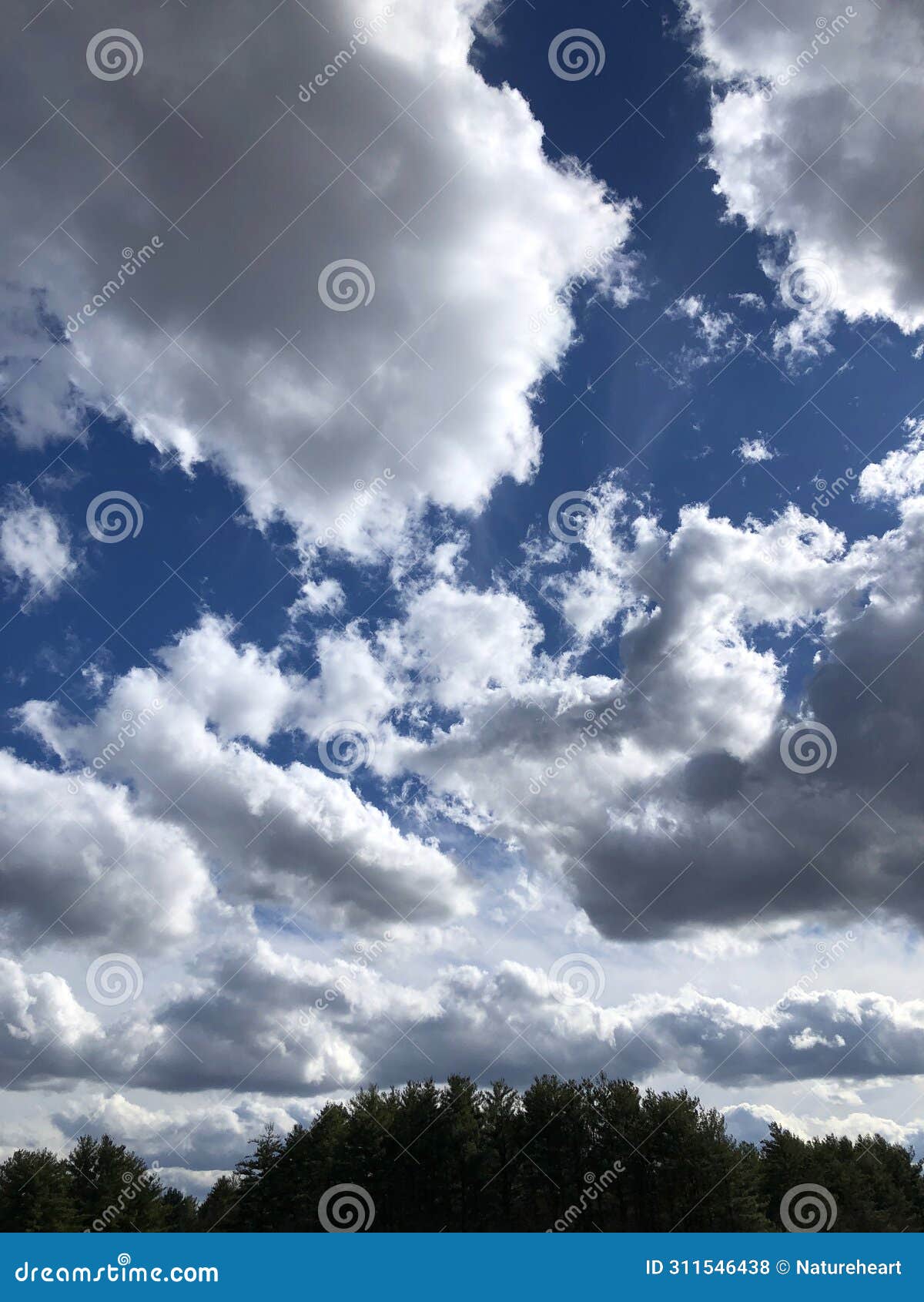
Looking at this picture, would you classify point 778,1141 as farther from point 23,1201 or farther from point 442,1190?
point 23,1201

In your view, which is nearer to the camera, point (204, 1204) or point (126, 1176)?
point (126, 1176)

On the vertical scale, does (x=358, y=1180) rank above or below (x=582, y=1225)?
below

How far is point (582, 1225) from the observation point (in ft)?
242

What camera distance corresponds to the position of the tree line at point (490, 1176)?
7462cm

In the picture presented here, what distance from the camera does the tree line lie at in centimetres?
7462

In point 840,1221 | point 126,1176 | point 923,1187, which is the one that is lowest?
point 126,1176

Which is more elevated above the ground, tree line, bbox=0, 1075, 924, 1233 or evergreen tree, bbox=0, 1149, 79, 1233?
tree line, bbox=0, 1075, 924, 1233

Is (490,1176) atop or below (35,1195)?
atop

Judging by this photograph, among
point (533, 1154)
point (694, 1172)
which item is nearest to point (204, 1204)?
point (533, 1154)

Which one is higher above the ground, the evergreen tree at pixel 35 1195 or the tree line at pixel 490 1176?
the tree line at pixel 490 1176

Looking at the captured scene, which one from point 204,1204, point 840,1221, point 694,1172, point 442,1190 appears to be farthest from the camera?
point 204,1204

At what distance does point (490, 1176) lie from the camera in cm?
7812
